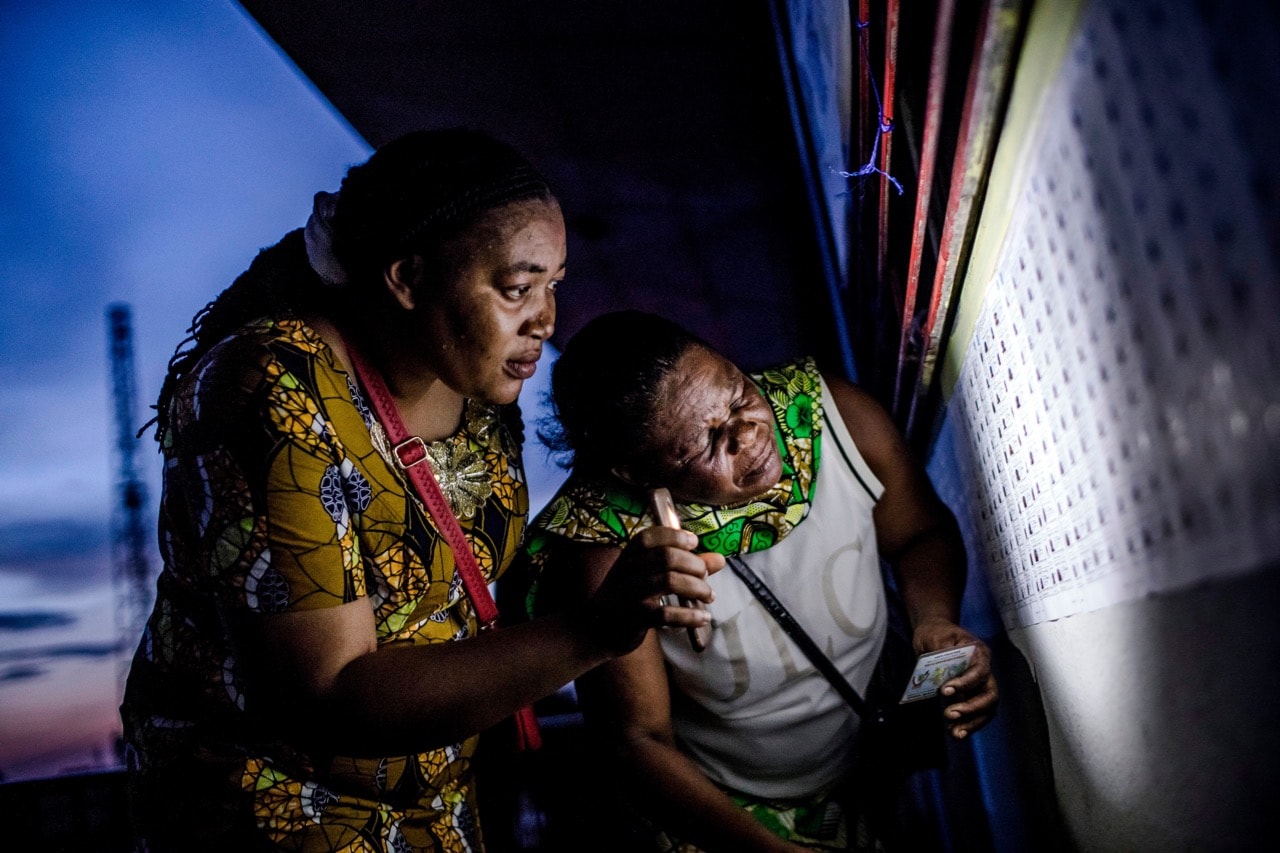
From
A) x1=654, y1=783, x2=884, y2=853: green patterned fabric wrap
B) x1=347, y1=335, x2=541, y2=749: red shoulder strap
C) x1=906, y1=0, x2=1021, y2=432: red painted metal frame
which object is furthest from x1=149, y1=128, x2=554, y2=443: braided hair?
x1=654, y1=783, x2=884, y2=853: green patterned fabric wrap

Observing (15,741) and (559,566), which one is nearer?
(559,566)

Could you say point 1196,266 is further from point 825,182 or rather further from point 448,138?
point 825,182

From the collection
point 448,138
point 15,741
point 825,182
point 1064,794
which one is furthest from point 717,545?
point 15,741

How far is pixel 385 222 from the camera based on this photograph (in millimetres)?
1186

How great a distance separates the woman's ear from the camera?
1.19 metres

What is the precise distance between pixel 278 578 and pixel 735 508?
0.68 metres

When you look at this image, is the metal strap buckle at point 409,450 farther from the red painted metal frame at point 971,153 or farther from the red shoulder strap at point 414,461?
the red painted metal frame at point 971,153

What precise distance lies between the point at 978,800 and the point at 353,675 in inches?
47.8

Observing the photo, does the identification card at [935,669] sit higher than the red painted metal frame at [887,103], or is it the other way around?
the red painted metal frame at [887,103]

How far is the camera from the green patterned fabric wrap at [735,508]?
1.34 meters

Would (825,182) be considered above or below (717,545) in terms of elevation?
above

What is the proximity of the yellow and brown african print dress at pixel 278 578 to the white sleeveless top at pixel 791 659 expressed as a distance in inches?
→ 14.7

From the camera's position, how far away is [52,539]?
2.66 m

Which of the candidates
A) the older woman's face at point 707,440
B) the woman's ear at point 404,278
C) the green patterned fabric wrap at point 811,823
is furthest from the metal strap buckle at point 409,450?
the green patterned fabric wrap at point 811,823
